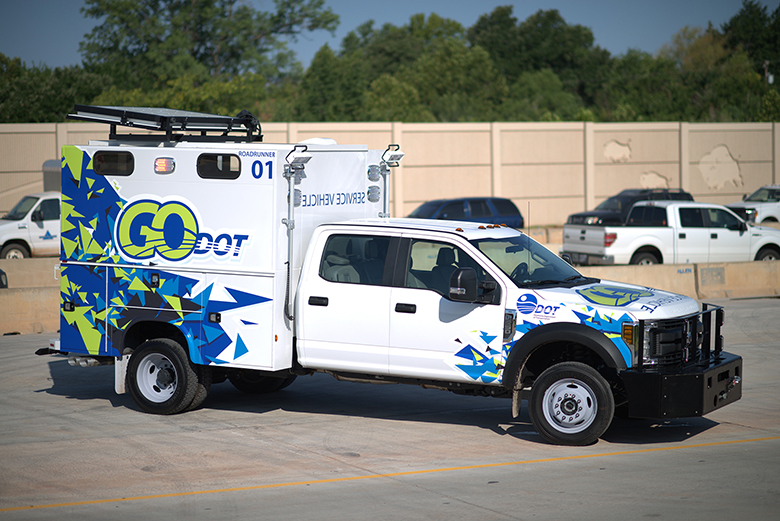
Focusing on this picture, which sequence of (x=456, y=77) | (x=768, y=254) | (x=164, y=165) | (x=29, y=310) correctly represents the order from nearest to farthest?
(x=164, y=165), (x=29, y=310), (x=768, y=254), (x=456, y=77)

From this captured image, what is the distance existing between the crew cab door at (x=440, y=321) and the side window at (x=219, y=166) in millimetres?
1921

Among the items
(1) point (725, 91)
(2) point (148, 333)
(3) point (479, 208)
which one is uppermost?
(1) point (725, 91)

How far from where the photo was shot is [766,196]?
32.1 meters

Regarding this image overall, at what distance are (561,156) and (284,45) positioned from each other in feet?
73.0

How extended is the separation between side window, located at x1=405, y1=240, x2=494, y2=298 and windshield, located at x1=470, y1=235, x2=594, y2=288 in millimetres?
210

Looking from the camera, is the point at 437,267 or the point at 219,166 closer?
the point at 437,267

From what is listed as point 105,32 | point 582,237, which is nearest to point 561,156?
point 582,237

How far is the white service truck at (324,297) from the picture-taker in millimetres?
7906

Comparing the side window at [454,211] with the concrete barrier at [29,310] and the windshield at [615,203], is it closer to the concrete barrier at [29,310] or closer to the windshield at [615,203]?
the windshield at [615,203]

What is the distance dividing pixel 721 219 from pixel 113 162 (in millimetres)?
16343

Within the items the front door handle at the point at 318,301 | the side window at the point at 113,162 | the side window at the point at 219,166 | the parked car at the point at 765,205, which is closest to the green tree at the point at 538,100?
the parked car at the point at 765,205

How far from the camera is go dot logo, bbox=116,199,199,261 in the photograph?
9180mm

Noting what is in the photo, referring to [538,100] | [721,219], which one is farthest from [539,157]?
[538,100]

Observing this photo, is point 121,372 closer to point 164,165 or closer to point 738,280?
point 164,165
